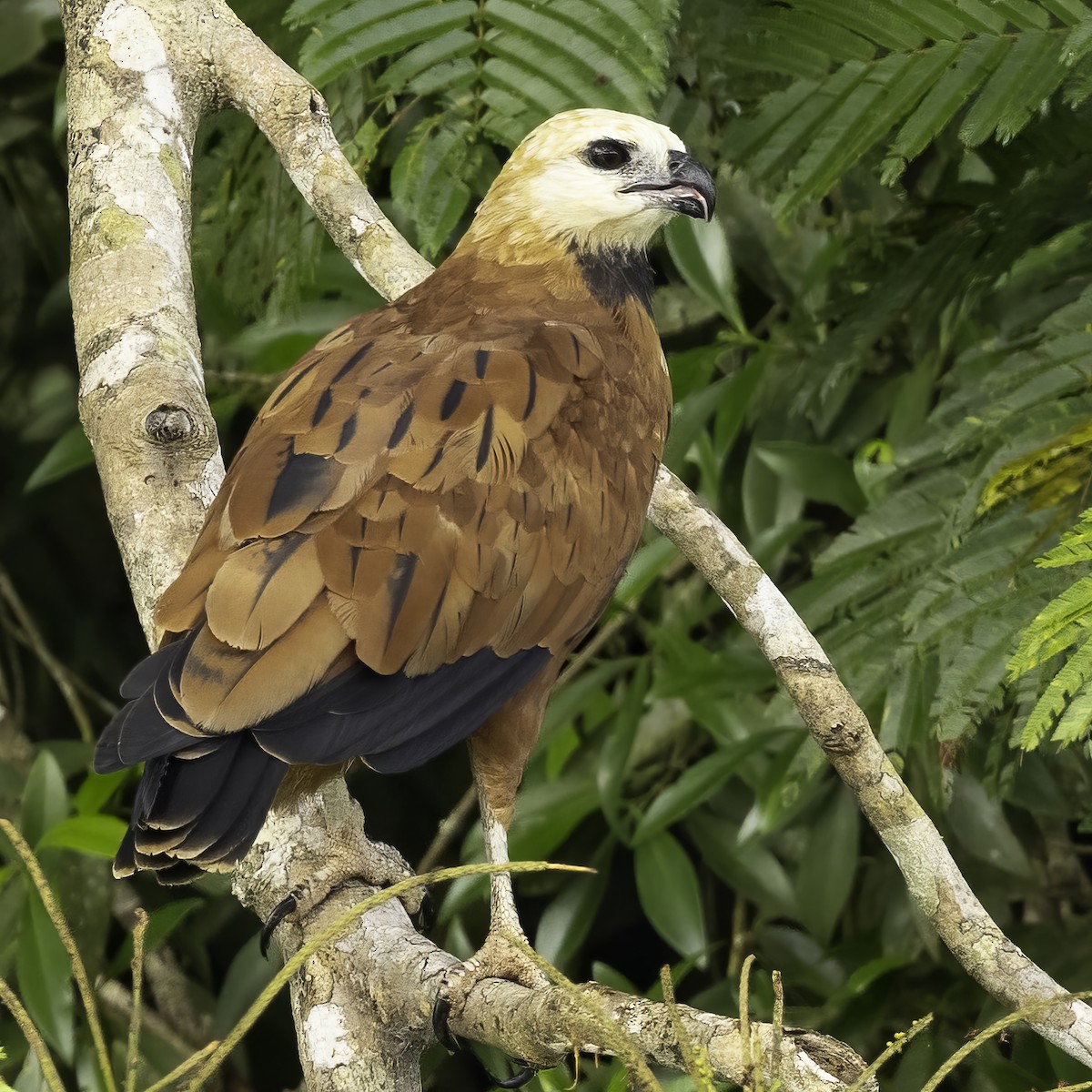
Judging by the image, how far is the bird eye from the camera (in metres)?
2.57

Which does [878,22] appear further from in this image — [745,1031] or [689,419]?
[745,1031]

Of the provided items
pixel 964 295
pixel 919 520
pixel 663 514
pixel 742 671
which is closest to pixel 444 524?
pixel 663 514

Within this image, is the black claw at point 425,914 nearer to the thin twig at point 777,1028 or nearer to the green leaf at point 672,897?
the green leaf at point 672,897

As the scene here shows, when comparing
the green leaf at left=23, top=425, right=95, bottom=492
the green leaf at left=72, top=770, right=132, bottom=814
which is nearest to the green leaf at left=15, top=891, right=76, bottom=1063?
the green leaf at left=72, top=770, right=132, bottom=814

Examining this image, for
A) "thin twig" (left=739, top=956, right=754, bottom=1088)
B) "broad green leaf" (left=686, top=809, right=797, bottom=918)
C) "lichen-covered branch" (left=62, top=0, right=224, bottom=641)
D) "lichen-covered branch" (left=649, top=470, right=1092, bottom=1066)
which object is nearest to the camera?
"thin twig" (left=739, top=956, right=754, bottom=1088)

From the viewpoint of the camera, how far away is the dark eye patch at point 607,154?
256 cm

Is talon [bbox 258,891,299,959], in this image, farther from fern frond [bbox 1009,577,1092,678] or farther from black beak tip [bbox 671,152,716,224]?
black beak tip [bbox 671,152,716,224]

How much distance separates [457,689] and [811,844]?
54.4 inches

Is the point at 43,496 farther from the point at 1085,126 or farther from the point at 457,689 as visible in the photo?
the point at 1085,126

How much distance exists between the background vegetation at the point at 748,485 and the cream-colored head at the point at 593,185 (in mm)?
94

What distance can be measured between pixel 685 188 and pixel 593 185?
16 cm

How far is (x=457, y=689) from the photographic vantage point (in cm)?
200

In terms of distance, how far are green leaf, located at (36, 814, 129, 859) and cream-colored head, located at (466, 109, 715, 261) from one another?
1301mm

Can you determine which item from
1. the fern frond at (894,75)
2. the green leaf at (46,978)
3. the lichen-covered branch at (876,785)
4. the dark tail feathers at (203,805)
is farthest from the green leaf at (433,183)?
the green leaf at (46,978)
